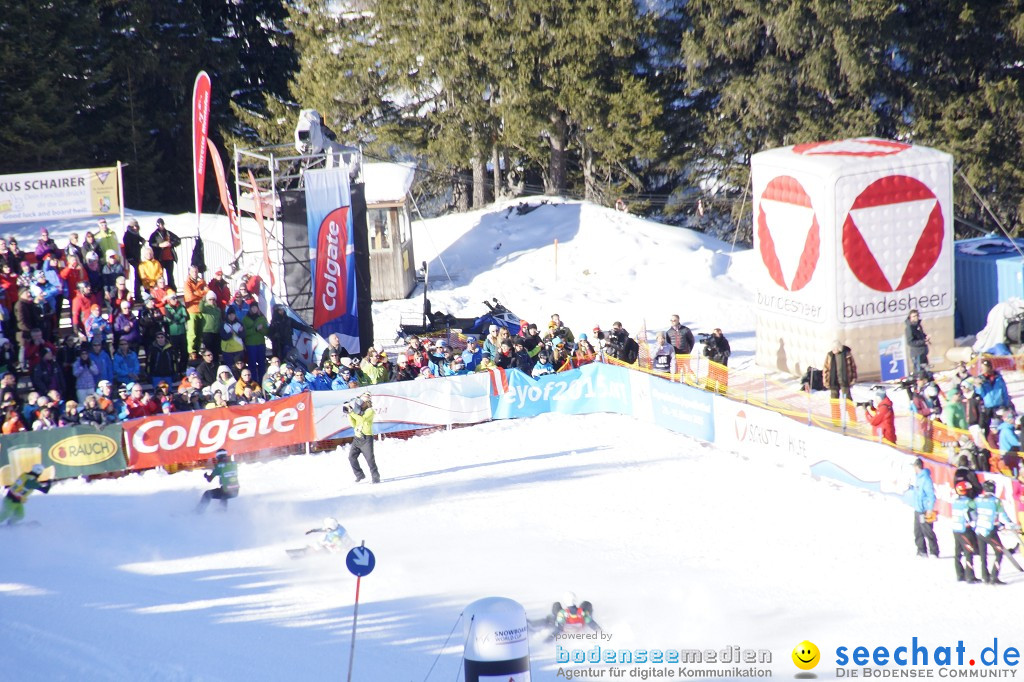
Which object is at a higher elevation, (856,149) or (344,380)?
(856,149)

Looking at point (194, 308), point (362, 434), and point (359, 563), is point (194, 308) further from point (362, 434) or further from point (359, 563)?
point (359, 563)

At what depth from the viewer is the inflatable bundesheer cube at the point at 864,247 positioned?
20844mm

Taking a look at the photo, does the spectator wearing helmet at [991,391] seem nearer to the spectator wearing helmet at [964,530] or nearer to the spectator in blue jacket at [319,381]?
the spectator wearing helmet at [964,530]

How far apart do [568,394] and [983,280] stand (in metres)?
8.80

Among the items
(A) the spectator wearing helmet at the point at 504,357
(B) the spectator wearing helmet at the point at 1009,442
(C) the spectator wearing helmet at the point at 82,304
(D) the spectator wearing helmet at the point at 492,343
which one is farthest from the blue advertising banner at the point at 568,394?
(C) the spectator wearing helmet at the point at 82,304

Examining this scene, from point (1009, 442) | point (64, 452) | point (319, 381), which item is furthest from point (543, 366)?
point (1009, 442)

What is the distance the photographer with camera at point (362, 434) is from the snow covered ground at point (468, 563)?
262mm

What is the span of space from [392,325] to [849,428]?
12.7 m

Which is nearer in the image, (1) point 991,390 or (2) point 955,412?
(2) point 955,412

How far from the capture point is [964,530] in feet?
42.5

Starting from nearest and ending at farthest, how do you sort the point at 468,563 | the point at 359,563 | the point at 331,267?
the point at 359,563 < the point at 468,563 < the point at 331,267

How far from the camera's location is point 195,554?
14.6 meters

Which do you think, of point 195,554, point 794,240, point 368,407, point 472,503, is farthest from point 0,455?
point 794,240

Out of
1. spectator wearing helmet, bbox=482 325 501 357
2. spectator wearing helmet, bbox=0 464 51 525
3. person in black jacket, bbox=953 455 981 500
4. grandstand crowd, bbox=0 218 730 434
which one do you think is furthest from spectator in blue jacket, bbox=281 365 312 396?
person in black jacket, bbox=953 455 981 500
